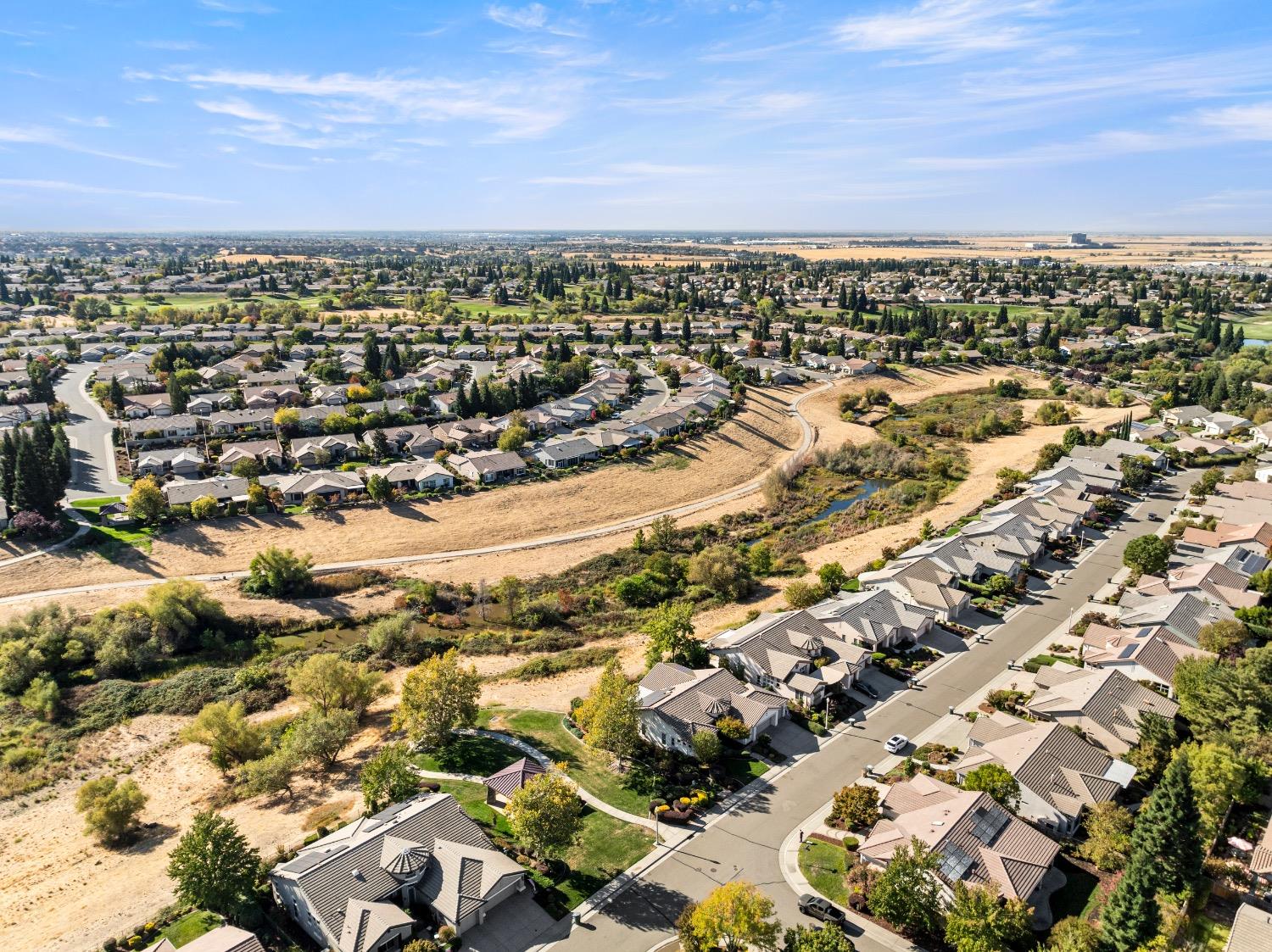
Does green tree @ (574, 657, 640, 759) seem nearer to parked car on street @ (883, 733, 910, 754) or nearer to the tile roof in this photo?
the tile roof

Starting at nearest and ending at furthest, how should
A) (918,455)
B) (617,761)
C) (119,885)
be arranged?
(119,885)
(617,761)
(918,455)

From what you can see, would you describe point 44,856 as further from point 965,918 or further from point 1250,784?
point 1250,784

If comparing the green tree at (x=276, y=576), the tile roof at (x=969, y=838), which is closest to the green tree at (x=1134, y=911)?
the tile roof at (x=969, y=838)

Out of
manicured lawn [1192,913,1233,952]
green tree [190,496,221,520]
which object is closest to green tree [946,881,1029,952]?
manicured lawn [1192,913,1233,952]

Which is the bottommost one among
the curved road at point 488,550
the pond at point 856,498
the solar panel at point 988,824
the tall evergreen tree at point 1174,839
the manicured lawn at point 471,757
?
the manicured lawn at point 471,757

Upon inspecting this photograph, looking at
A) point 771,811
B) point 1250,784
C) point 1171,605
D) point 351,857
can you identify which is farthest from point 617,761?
point 1171,605

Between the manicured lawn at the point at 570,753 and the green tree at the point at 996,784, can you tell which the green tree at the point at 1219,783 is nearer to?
the green tree at the point at 996,784
